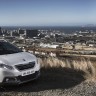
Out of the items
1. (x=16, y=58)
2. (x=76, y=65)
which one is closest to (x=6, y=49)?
(x=16, y=58)

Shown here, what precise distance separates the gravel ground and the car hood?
2.63ft

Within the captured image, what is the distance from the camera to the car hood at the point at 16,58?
29.2 ft

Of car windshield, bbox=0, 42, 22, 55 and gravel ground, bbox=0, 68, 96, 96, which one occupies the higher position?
Result: car windshield, bbox=0, 42, 22, 55

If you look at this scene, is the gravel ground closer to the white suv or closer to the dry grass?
the white suv

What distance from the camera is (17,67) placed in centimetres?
894

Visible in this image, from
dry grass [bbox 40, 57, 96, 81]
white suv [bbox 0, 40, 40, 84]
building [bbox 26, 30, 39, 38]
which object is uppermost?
white suv [bbox 0, 40, 40, 84]

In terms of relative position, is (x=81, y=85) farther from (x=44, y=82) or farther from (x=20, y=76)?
(x=20, y=76)

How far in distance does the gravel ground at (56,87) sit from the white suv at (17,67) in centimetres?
29

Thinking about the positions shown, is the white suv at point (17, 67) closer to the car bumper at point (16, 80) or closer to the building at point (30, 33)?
the car bumper at point (16, 80)

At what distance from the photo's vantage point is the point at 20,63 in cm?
902

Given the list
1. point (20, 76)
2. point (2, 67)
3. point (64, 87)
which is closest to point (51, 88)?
point (64, 87)

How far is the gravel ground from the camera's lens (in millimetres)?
8453

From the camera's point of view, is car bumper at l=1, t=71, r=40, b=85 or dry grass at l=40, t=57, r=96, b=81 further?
dry grass at l=40, t=57, r=96, b=81

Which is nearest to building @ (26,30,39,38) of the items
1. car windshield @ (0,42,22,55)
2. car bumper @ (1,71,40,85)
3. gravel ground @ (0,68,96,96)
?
gravel ground @ (0,68,96,96)
